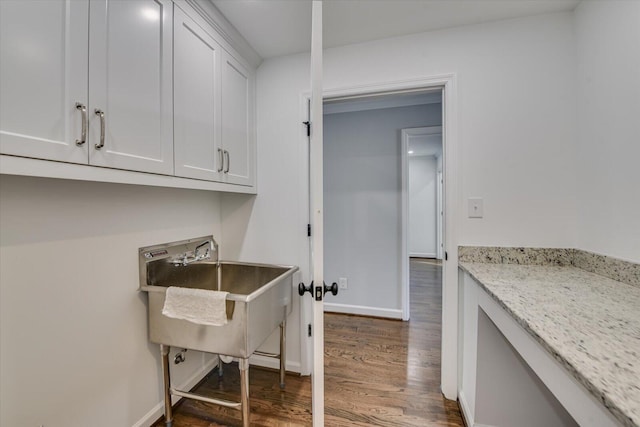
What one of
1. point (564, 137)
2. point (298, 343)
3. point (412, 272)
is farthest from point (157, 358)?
point (412, 272)

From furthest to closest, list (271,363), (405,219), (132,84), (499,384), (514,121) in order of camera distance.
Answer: (405,219)
(271,363)
(514,121)
(499,384)
(132,84)

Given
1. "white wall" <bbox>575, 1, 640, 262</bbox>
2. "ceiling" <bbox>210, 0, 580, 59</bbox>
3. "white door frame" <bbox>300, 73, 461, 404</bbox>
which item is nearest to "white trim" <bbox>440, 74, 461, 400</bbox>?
"white door frame" <bbox>300, 73, 461, 404</bbox>

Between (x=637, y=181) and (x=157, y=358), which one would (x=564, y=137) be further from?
(x=157, y=358)

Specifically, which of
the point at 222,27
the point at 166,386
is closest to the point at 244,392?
the point at 166,386

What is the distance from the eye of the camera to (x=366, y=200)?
9.37ft

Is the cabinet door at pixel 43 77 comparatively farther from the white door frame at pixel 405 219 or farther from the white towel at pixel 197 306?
the white door frame at pixel 405 219

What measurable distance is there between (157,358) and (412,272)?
4172 mm

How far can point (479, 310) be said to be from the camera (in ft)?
4.19

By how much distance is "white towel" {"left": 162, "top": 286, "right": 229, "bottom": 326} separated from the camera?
3.78 ft

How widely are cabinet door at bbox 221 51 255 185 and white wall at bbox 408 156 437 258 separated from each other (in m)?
5.14

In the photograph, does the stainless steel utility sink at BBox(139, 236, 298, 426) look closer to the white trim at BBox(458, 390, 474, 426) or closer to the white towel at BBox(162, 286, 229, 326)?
the white towel at BBox(162, 286, 229, 326)

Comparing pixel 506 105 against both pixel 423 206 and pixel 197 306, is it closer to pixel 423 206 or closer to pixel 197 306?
pixel 197 306

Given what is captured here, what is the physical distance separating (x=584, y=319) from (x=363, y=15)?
5.63 feet

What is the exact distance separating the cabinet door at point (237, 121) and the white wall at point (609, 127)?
1.96 metres
